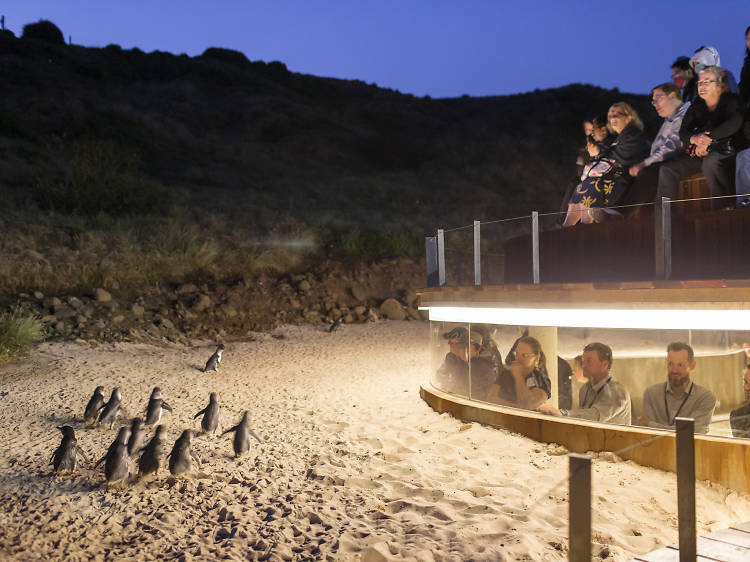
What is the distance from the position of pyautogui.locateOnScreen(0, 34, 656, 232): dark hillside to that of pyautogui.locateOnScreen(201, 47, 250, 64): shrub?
0.26 m

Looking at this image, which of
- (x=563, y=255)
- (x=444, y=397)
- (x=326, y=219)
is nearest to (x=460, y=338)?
(x=444, y=397)

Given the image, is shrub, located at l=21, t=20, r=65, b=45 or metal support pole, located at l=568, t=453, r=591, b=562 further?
shrub, located at l=21, t=20, r=65, b=45

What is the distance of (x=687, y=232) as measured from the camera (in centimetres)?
729

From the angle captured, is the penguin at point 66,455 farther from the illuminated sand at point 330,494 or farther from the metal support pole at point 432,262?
the metal support pole at point 432,262

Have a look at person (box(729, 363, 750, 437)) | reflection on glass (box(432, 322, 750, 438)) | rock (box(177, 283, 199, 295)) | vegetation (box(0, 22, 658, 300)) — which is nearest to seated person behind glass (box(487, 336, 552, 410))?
reflection on glass (box(432, 322, 750, 438))

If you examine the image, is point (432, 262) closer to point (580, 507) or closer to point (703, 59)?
point (703, 59)

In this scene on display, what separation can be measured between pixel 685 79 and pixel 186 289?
14477 millimetres

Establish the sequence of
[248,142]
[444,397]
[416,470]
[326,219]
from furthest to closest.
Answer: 1. [248,142]
2. [326,219]
3. [444,397]
4. [416,470]

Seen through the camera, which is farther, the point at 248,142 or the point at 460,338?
the point at 248,142

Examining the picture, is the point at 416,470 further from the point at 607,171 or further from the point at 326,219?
the point at 326,219

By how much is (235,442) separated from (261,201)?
2188cm

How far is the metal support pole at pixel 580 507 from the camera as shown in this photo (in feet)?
9.84

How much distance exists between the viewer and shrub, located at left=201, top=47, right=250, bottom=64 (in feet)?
219

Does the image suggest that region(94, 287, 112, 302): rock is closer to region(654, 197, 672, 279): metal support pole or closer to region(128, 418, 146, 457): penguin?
region(128, 418, 146, 457): penguin
